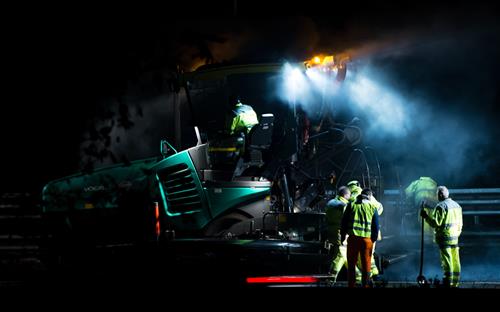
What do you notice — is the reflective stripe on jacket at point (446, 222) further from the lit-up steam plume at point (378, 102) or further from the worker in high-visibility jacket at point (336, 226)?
the lit-up steam plume at point (378, 102)

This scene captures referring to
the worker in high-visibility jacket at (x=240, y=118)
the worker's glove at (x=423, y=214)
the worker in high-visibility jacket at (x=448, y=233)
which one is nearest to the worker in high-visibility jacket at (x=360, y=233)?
the worker's glove at (x=423, y=214)

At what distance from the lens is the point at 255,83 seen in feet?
38.8

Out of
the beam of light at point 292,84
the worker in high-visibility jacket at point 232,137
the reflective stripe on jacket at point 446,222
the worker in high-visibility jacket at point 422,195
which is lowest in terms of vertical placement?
the reflective stripe on jacket at point 446,222

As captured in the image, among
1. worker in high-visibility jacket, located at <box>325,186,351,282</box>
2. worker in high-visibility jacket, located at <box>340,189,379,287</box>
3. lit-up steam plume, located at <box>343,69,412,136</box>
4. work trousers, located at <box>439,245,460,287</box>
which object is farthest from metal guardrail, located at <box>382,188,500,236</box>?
worker in high-visibility jacket, located at <box>340,189,379,287</box>

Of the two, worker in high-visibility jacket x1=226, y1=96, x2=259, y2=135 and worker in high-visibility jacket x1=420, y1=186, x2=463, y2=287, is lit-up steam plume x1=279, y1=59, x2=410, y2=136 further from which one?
worker in high-visibility jacket x1=420, y1=186, x2=463, y2=287

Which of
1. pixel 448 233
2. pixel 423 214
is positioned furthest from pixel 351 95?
pixel 448 233

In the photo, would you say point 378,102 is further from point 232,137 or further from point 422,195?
point 232,137

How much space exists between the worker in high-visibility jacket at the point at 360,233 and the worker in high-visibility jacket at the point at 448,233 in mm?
1105

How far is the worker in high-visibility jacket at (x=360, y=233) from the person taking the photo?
11.2 meters

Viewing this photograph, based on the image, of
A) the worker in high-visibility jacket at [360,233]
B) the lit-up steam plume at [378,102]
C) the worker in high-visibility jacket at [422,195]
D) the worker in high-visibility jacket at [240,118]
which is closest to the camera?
the worker in high-visibility jacket at [360,233]

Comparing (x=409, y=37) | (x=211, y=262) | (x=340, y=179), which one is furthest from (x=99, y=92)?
(x=409, y=37)

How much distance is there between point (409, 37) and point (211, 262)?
348 inches

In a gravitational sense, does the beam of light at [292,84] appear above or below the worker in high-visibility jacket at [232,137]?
above

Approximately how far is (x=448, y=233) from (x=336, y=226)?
5.87 feet
